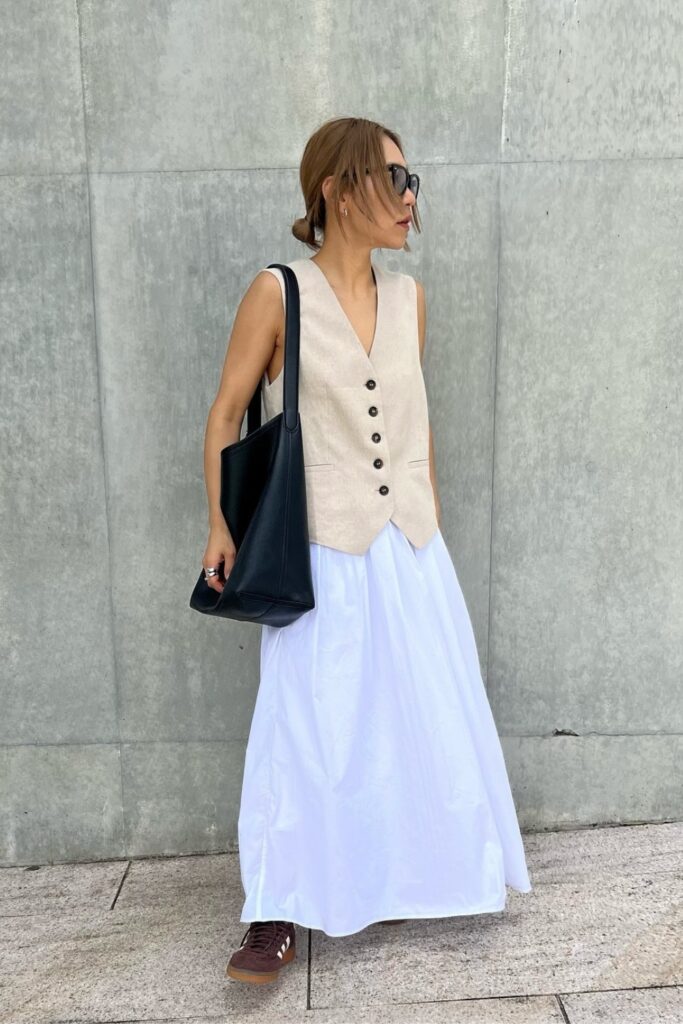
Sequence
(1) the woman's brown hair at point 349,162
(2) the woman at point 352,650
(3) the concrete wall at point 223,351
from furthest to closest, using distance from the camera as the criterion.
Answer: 1. (3) the concrete wall at point 223,351
2. (2) the woman at point 352,650
3. (1) the woman's brown hair at point 349,162

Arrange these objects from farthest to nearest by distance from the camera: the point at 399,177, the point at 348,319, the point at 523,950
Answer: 1. the point at 523,950
2. the point at 348,319
3. the point at 399,177

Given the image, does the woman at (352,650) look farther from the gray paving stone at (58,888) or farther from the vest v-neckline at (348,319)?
the gray paving stone at (58,888)

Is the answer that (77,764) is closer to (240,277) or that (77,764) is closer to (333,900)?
(333,900)

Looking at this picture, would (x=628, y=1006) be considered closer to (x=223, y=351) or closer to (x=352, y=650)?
(x=352, y=650)

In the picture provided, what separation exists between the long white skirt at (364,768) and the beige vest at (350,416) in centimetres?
7

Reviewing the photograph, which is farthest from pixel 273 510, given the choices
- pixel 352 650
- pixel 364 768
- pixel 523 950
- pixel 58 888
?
pixel 58 888

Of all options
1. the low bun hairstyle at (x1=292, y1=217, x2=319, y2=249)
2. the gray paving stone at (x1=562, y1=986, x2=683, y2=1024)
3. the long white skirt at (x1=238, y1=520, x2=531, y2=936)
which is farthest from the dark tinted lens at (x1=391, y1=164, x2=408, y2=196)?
the gray paving stone at (x1=562, y1=986, x2=683, y2=1024)

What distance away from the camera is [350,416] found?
2.24 meters

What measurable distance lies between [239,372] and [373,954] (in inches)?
63.3

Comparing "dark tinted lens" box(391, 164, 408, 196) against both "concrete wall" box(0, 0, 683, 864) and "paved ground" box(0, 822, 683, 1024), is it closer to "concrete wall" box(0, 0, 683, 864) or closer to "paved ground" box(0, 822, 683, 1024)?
"concrete wall" box(0, 0, 683, 864)

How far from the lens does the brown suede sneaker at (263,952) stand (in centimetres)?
229

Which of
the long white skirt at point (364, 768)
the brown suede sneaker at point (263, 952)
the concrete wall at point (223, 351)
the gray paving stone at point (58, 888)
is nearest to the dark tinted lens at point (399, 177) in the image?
the concrete wall at point (223, 351)

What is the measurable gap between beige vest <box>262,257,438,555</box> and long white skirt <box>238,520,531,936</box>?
7 centimetres

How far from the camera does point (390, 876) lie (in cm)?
234
